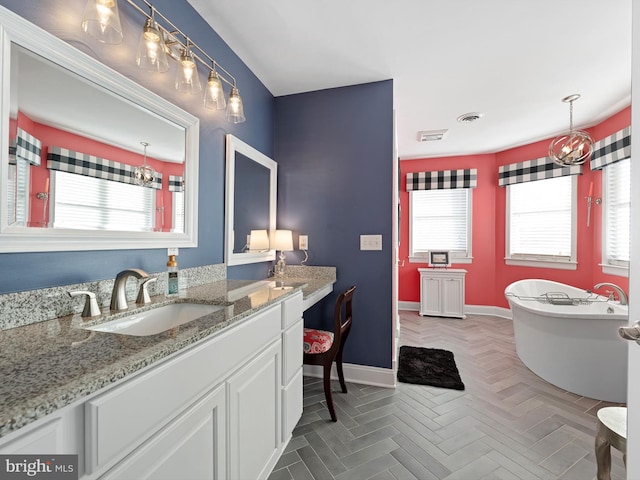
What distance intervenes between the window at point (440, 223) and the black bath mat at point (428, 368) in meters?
2.07

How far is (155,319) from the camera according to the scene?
130 centimetres

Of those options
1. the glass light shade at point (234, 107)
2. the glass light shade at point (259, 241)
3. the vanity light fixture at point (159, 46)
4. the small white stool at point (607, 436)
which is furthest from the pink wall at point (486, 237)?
the vanity light fixture at point (159, 46)

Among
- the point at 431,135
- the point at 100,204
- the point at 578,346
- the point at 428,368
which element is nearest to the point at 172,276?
the point at 100,204

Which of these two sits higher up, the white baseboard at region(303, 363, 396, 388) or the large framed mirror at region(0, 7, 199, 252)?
the large framed mirror at region(0, 7, 199, 252)

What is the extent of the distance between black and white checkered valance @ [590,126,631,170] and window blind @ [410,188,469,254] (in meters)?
1.62

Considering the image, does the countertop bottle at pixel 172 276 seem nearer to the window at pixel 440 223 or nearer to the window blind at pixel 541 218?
the window at pixel 440 223

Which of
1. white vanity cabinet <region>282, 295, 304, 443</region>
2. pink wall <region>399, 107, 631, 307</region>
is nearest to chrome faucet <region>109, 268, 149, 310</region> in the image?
white vanity cabinet <region>282, 295, 304, 443</region>

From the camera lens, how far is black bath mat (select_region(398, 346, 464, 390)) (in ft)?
8.21

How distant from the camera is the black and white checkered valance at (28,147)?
972 millimetres

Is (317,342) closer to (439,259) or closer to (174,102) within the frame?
(174,102)

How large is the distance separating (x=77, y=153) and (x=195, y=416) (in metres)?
1.09

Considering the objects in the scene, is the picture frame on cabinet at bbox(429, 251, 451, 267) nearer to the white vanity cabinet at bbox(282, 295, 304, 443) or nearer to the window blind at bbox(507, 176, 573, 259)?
the window blind at bbox(507, 176, 573, 259)

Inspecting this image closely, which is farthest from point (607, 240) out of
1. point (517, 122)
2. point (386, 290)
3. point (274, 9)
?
point (274, 9)

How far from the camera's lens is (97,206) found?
3.99ft
